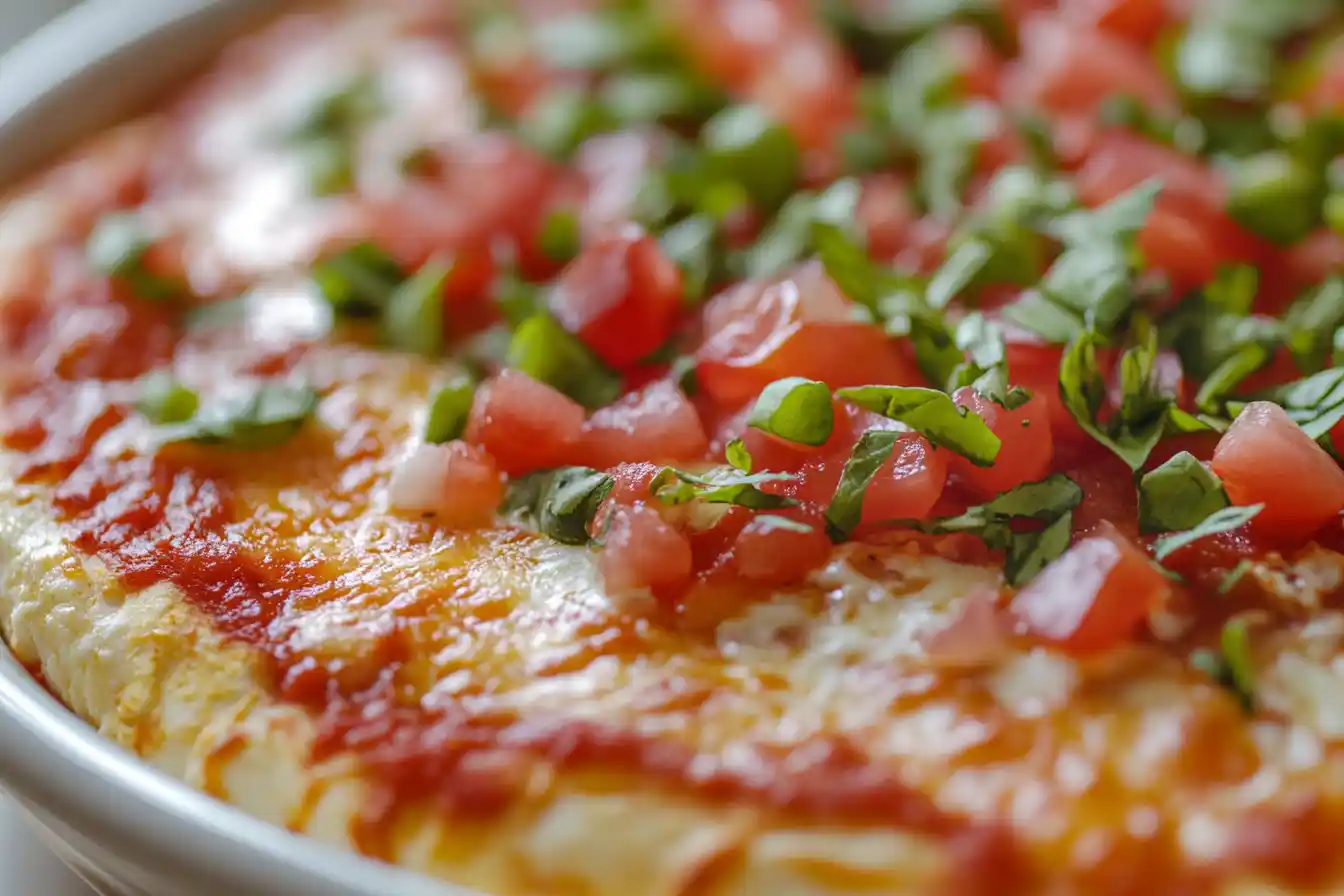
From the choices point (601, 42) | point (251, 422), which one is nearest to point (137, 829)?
point (251, 422)

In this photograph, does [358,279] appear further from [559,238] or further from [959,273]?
[959,273]

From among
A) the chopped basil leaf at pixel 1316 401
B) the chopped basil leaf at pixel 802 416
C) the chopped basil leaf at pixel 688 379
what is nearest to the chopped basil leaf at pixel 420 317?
the chopped basil leaf at pixel 688 379

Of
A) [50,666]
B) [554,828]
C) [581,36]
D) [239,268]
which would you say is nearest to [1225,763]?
[554,828]

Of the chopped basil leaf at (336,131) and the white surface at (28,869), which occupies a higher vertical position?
the chopped basil leaf at (336,131)

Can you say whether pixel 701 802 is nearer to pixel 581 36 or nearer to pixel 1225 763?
pixel 1225 763

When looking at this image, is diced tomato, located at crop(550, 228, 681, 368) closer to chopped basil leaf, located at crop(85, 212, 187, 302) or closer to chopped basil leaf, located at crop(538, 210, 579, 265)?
chopped basil leaf, located at crop(538, 210, 579, 265)

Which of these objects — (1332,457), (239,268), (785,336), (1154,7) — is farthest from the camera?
(1154,7)

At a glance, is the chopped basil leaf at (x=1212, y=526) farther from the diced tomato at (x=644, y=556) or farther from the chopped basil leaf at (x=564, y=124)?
the chopped basil leaf at (x=564, y=124)
